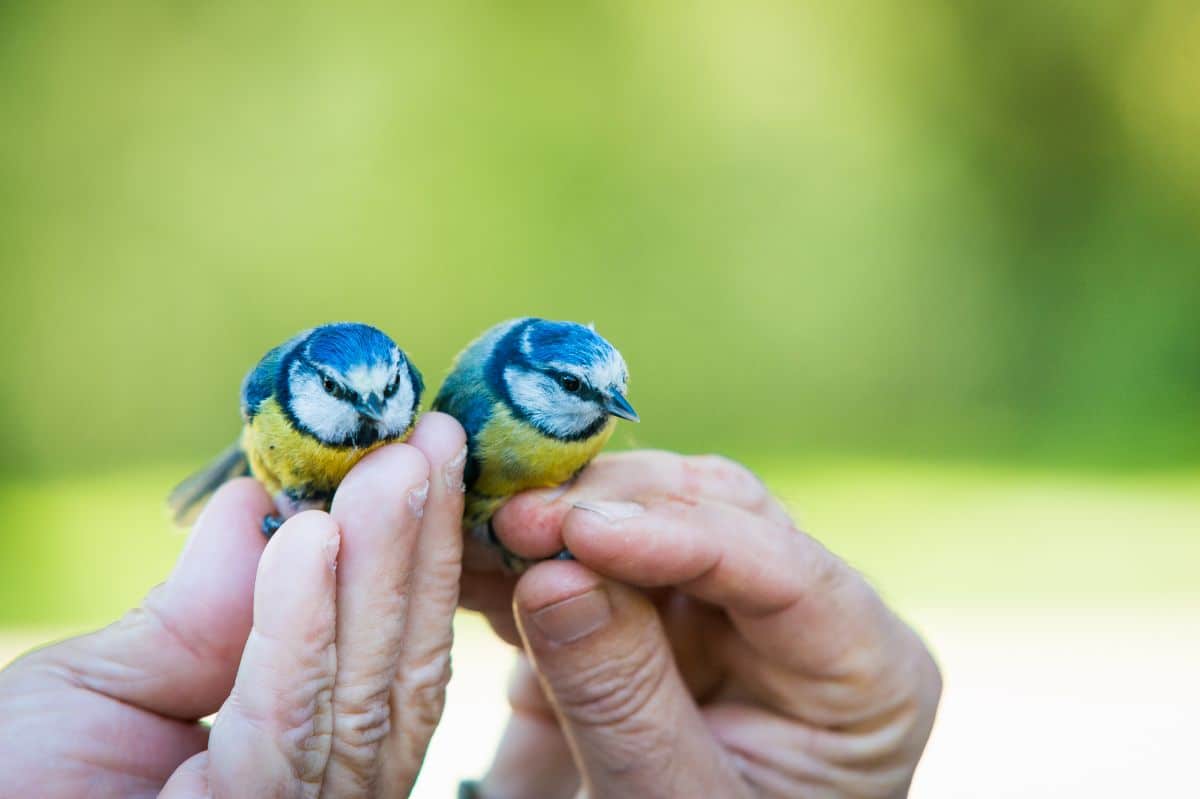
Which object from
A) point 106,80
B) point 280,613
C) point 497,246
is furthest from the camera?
point 497,246

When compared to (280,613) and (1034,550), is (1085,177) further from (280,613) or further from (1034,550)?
(280,613)

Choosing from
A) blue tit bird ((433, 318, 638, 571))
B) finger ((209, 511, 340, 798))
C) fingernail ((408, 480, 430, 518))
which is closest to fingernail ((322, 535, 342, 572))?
finger ((209, 511, 340, 798))

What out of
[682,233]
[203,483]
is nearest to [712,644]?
[203,483]

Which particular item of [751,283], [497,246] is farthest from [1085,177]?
[497,246]

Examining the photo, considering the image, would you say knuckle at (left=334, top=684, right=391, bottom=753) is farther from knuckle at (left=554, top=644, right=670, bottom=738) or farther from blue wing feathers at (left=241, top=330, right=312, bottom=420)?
blue wing feathers at (left=241, top=330, right=312, bottom=420)

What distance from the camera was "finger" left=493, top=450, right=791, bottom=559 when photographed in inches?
66.6

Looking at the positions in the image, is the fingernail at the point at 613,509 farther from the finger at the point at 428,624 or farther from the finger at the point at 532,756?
the finger at the point at 532,756

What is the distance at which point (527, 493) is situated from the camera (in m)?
1.76

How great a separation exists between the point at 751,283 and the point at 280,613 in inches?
190

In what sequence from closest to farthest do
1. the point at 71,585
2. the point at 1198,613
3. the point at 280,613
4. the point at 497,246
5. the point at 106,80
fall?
the point at 280,613 < the point at 1198,613 < the point at 71,585 < the point at 106,80 < the point at 497,246

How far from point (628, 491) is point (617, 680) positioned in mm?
345

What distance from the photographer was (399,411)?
1619mm

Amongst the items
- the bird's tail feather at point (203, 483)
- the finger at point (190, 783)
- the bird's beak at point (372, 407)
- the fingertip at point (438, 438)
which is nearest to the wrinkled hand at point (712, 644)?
the fingertip at point (438, 438)

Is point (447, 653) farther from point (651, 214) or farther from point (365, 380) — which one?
point (651, 214)
